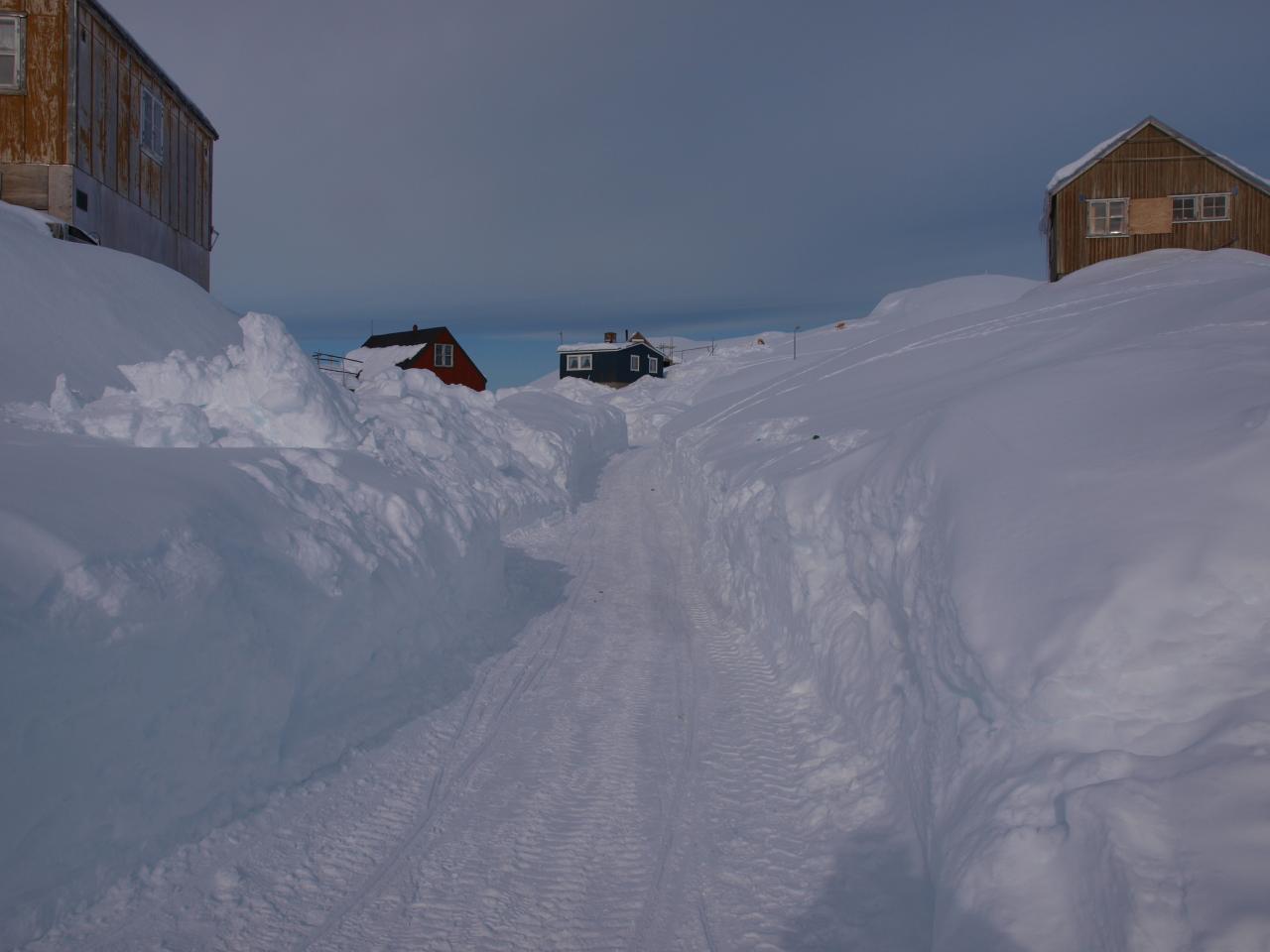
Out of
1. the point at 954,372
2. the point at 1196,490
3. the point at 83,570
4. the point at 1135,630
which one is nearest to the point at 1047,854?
the point at 1135,630

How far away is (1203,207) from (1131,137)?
3.17 m

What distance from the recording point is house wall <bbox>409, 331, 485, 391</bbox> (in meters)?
51.7

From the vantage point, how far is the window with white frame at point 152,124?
58.5 ft

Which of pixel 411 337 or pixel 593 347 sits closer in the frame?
pixel 411 337

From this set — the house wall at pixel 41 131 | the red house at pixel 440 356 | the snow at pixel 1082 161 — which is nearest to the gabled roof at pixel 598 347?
the red house at pixel 440 356

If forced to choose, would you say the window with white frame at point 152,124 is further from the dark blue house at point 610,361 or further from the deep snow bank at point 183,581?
the dark blue house at point 610,361

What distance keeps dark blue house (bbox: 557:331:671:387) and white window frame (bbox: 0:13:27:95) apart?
48.0 meters

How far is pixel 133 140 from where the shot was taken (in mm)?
17391

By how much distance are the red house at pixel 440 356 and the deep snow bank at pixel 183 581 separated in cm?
3912

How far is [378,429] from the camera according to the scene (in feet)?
39.0

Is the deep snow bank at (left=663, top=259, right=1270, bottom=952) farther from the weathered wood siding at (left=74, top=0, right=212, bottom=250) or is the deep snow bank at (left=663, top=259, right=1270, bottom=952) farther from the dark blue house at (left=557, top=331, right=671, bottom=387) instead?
the dark blue house at (left=557, top=331, right=671, bottom=387)

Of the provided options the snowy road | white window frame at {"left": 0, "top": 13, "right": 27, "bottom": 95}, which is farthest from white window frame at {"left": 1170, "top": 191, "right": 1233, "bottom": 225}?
white window frame at {"left": 0, "top": 13, "right": 27, "bottom": 95}

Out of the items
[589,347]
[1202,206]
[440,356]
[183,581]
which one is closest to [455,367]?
[440,356]

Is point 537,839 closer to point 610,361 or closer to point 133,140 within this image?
point 133,140
